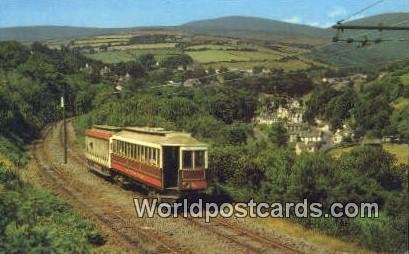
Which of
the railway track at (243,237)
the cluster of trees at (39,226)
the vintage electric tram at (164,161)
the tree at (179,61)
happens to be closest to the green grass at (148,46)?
the tree at (179,61)

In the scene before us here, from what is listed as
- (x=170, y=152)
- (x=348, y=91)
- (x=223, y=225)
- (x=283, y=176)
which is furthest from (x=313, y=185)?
(x=348, y=91)

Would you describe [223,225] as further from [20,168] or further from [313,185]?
[20,168]

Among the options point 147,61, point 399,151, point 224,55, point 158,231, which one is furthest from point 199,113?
point 147,61

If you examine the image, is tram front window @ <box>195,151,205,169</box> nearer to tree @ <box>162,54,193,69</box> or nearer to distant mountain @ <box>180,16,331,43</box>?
distant mountain @ <box>180,16,331,43</box>

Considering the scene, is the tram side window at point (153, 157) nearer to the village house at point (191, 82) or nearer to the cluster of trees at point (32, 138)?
the cluster of trees at point (32, 138)

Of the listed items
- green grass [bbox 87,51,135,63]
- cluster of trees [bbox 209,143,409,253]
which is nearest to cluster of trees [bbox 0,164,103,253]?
cluster of trees [bbox 209,143,409,253]
